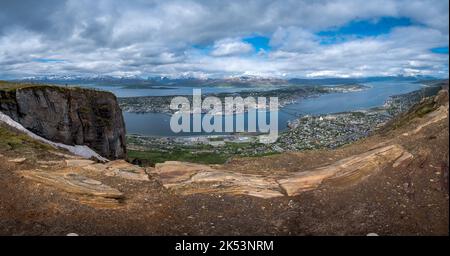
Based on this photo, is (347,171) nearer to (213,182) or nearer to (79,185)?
(213,182)

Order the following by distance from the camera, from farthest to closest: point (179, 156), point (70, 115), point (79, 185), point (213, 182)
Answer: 1. point (179, 156)
2. point (70, 115)
3. point (213, 182)
4. point (79, 185)

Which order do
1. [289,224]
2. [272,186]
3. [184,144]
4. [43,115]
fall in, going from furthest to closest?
1. [184,144]
2. [43,115]
3. [272,186]
4. [289,224]

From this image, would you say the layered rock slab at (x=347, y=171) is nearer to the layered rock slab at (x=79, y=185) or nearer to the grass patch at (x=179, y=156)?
the layered rock slab at (x=79, y=185)

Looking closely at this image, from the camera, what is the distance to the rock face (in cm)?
4209

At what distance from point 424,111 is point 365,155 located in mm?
9034

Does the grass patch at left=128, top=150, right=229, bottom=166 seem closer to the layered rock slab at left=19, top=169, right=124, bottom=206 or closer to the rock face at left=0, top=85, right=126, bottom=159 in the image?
the rock face at left=0, top=85, right=126, bottom=159

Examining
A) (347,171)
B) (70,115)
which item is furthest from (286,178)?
(70,115)

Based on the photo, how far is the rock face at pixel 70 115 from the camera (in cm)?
4209

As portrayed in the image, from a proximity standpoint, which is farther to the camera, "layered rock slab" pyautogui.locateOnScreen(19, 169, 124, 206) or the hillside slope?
A: "layered rock slab" pyautogui.locateOnScreen(19, 169, 124, 206)

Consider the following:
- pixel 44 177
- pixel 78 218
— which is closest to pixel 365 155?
pixel 78 218

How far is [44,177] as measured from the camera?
16.1 metres

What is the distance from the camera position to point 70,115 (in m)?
50.9

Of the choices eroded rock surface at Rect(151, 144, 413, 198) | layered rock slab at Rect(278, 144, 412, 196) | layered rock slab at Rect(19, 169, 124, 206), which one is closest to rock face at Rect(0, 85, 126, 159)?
layered rock slab at Rect(19, 169, 124, 206)

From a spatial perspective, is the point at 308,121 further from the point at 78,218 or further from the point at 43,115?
the point at 78,218
